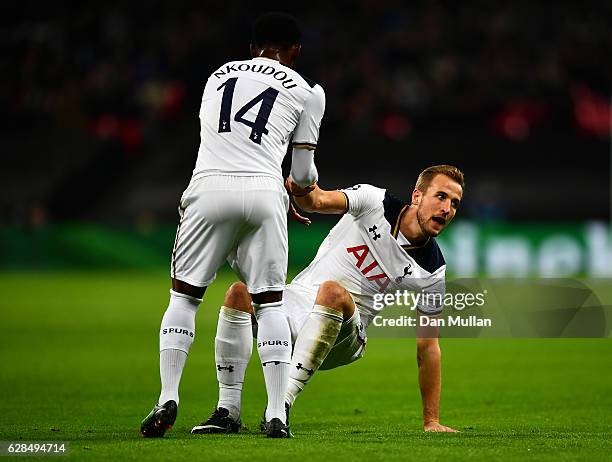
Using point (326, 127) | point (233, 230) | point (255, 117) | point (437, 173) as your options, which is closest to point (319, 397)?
point (437, 173)

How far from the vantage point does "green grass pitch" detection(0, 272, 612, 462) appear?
18.4 ft

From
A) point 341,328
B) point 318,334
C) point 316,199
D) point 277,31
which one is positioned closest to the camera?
point 277,31

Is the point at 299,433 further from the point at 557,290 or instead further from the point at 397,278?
the point at 557,290

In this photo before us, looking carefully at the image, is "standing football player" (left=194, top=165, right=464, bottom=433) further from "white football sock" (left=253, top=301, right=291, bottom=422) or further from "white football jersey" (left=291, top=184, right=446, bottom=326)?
"white football sock" (left=253, top=301, right=291, bottom=422)

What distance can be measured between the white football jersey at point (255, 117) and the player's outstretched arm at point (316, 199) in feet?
0.66

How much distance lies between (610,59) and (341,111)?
6.05m

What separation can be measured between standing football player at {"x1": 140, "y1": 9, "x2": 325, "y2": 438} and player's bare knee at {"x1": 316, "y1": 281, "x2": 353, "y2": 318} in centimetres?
49

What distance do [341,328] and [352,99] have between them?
1923cm

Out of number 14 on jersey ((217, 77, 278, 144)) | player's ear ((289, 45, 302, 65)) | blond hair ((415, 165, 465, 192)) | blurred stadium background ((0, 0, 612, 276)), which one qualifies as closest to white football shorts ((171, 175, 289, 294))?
number 14 on jersey ((217, 77, 278, 144))

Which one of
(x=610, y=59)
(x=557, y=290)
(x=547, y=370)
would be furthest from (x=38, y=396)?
(x=610, y=59)

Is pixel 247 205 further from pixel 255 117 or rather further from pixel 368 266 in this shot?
pixel 368 266

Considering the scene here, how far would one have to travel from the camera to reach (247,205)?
585cm

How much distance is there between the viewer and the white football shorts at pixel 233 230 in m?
5.86

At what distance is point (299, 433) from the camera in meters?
6.41
